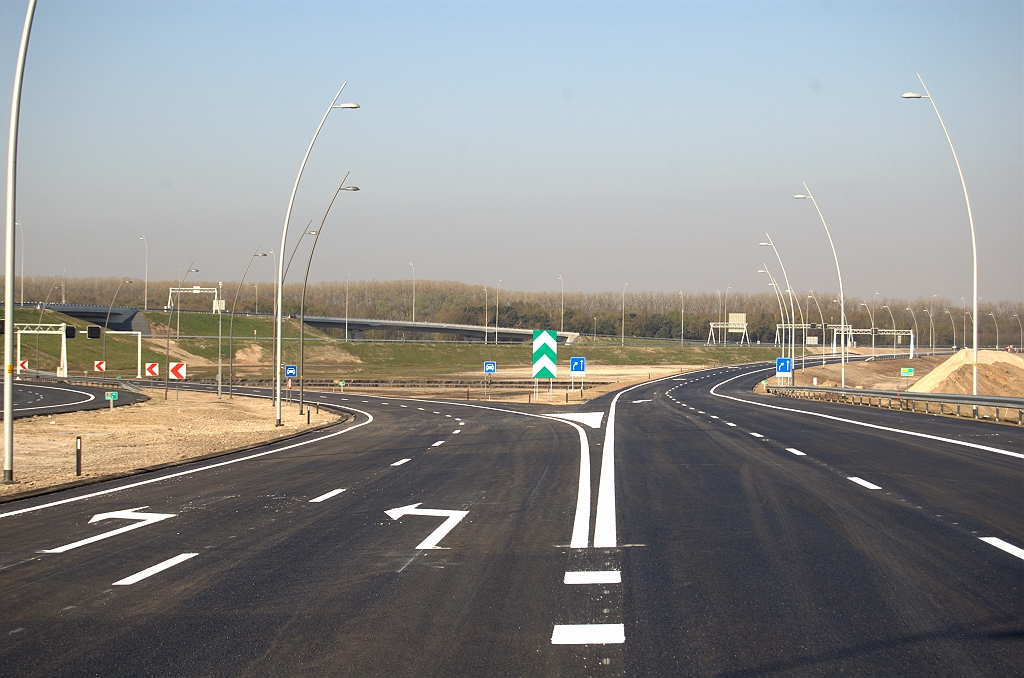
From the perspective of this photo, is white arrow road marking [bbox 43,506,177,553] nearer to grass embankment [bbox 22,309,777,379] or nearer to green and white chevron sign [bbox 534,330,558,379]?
green and white chevron sign [bbox 534,330,558,379]

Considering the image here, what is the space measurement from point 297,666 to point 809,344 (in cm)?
19925

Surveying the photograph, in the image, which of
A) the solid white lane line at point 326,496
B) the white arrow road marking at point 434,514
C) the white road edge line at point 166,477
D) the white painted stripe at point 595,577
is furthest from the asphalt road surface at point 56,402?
the white painted stripe at point 595,577

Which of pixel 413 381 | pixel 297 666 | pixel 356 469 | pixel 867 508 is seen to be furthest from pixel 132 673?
pixel 413 381

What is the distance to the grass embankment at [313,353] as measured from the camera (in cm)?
11862

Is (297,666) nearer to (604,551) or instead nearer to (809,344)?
(604,551)

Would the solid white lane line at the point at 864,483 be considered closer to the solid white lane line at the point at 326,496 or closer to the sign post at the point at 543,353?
the solid white lane line at the point at 326,496

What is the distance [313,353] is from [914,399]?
348ft

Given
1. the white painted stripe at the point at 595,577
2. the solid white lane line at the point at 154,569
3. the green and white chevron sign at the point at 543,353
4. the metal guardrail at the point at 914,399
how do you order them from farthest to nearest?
the green and white chevron sign at the point at 543,353 → the metal guardrail at the point at 914,399 → the solid white lane line at the point at 154,569 → the white painted stripe at the point at 595,577

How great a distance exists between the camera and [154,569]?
8.80 metres

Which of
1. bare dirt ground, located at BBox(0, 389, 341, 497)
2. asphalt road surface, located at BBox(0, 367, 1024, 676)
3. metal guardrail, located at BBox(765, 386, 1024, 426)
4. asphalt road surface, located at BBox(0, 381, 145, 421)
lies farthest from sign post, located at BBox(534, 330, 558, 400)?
asphalt road surface, located at BBox(0, 367, 1024, 676)

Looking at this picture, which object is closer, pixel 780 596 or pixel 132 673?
pixel 132 673

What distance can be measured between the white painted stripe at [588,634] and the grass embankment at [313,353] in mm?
99807

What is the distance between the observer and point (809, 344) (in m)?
195

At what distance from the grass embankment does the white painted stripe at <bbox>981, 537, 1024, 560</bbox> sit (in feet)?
321
